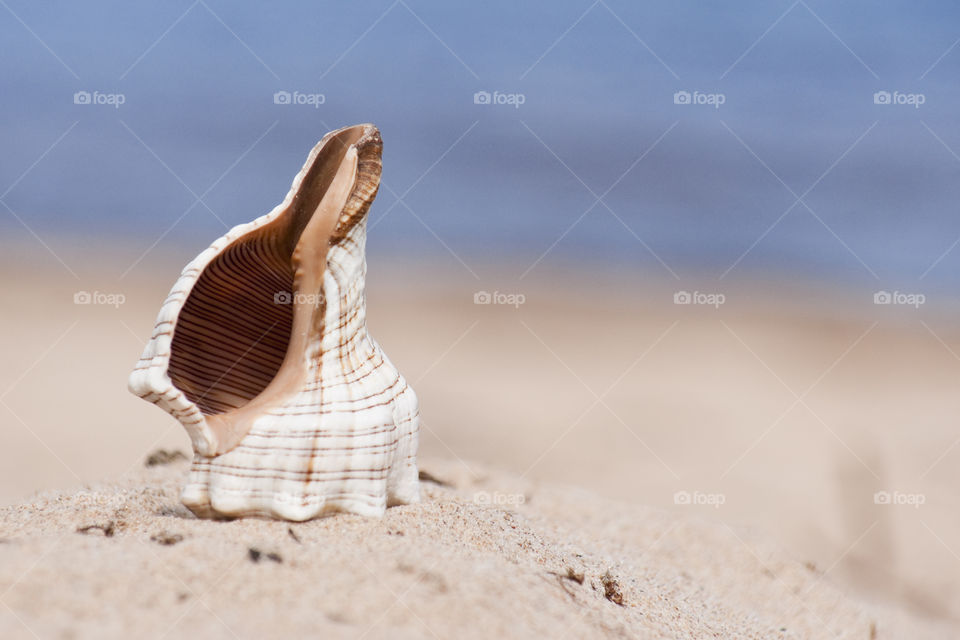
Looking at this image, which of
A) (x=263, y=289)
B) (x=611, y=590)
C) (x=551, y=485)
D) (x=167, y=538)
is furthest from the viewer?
(x=551, y=485)

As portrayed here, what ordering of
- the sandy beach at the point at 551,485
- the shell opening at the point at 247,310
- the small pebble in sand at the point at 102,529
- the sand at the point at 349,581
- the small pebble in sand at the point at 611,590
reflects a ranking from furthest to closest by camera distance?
the shell opening at the point at 247,310 < the small pebble in sand at the point at 611,590 < the small pebble in sand at the point at 102,529 < the sandy beach at the point at 551,485 < the sand at the point at 349,581

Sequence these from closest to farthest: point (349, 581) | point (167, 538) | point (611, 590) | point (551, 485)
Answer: point (349, 581) < point (167, 538) < point (611, 590) < point (551, 485)

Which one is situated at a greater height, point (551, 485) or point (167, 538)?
point (551, 485)

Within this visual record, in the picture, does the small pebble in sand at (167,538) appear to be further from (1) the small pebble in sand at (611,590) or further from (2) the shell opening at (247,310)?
(1) the small pebble in sand at (611,590)

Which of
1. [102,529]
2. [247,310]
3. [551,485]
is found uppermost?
[247,310]

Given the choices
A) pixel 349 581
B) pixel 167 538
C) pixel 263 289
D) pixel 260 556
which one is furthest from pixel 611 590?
pixel 263 289

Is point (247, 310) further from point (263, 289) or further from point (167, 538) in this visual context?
point (167, 538)

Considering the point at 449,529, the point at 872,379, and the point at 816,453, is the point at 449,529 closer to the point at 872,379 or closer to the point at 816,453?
the point at 816,453

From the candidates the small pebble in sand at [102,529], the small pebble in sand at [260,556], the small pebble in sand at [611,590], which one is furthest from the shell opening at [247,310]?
the small pebble in sand at [611,590]
